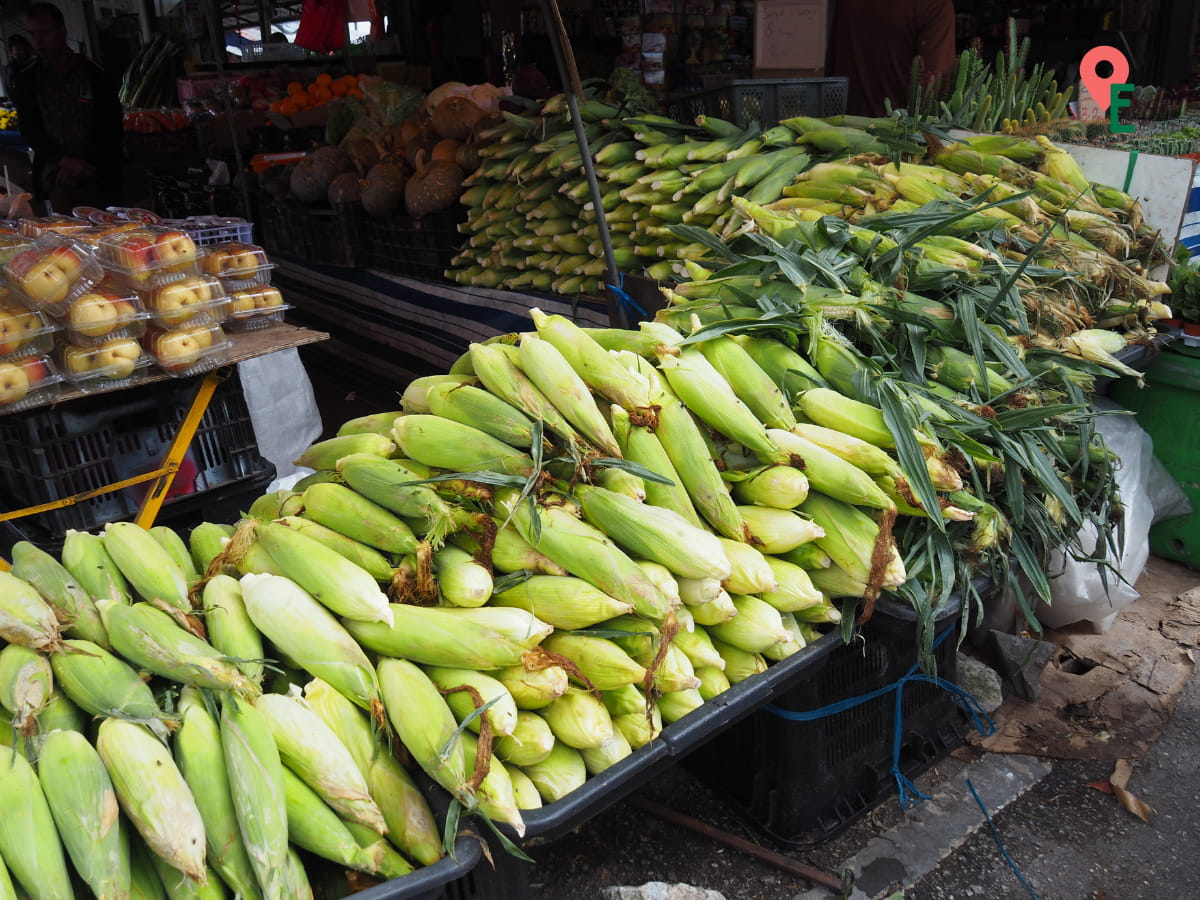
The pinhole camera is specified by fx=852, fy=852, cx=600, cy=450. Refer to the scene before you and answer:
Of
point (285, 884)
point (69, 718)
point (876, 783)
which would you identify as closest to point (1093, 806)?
point (876, 783)

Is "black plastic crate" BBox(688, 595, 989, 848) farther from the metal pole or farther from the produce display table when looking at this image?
the produce display table

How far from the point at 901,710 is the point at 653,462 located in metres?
1.20

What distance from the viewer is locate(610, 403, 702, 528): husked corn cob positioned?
5.37 feet

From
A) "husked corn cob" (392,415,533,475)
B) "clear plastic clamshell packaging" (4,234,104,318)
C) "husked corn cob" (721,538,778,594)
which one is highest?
"clear plastic clamshell packaging" (4,234,104,318)

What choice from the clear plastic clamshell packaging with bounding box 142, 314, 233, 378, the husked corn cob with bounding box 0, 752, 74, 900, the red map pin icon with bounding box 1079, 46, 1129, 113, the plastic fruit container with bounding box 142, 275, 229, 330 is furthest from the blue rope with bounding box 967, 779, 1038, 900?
the red map pin icon with bounding box 1079, 46, 1129, 113

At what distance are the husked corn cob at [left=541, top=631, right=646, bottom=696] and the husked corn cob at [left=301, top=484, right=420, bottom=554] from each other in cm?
31

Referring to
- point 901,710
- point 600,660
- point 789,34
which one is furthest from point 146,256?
point 789,34

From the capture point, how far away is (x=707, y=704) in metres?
1.46

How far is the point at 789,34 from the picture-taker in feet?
13.8

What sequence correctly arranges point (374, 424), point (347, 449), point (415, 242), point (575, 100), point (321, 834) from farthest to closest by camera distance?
point (415, 242)
point (575, 100)
point (374, 424)
point (347, 449)
point (321, 834)

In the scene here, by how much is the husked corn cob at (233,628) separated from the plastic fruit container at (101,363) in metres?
1.27

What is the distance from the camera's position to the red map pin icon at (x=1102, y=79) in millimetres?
3766

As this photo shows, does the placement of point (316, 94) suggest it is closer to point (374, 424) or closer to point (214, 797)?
point (374, 424)

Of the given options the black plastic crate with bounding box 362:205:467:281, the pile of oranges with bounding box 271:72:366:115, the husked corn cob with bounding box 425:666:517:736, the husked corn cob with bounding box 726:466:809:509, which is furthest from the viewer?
the pile of oranges with bounding box 271:72:366:115
